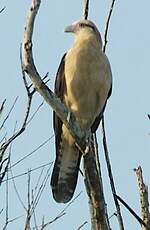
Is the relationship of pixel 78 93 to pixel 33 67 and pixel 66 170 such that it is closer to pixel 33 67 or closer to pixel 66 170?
pixel 66 170

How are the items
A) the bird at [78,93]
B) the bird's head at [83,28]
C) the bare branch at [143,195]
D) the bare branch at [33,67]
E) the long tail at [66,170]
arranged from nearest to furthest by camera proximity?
the bare branch at [143,195]
the bare branch at [33,67]
the long tail at [66,170]
the bird at [78,93]
the bird's head at [83,28]

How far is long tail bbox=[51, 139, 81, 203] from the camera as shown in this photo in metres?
4.78

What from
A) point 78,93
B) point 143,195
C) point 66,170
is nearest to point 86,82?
point 78,93

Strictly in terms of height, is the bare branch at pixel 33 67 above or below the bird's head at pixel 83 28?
below

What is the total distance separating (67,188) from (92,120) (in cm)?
65

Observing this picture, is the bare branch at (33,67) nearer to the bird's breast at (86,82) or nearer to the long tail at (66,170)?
the long tail at (66,170)

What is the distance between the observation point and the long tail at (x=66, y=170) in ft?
15.7

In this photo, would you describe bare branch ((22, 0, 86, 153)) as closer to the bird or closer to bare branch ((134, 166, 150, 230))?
bare branch ((134, 166, 150, 230))

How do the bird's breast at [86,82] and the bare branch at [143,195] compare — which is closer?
the bare branch at [143,195]

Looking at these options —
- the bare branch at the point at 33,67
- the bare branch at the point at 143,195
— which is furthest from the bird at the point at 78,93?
the bare branch at the point at 143,195

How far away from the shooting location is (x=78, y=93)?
509 centimetres

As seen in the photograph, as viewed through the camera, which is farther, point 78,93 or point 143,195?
point 78,93

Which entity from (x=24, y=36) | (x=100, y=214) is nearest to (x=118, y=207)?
(x=100, y=214)

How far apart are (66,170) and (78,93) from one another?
0.61 metres
